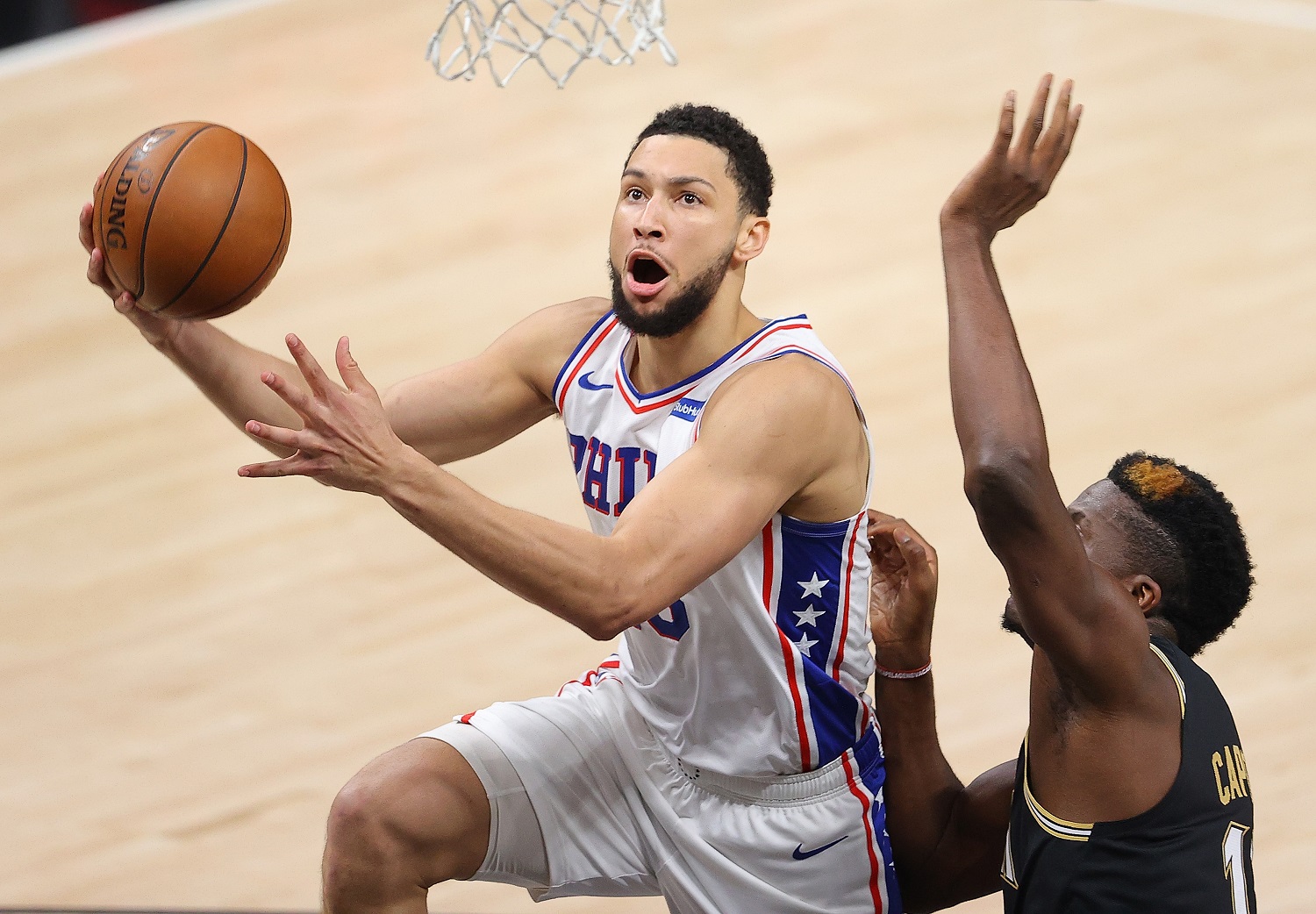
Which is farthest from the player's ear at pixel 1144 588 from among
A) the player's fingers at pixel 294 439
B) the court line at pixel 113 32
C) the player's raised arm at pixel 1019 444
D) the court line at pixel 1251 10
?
the court line at pixel 113 32

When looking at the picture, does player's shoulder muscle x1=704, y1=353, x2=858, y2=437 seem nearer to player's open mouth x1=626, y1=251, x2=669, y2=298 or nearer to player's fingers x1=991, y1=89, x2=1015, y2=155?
player's open mouth x1=626, y1=251, x2=669, y2=298

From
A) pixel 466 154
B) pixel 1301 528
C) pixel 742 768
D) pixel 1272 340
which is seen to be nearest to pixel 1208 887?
pixel 742 768

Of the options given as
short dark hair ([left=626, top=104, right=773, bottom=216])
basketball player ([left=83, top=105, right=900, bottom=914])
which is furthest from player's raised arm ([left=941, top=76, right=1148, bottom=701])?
short dark hair ([left=626, top=104, right=773, bottom=216])

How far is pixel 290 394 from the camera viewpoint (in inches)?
104

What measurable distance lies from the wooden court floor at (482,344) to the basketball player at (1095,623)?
4.57 ft

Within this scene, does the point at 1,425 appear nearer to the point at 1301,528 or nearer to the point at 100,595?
the point at 100,595

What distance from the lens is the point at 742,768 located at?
136 inches

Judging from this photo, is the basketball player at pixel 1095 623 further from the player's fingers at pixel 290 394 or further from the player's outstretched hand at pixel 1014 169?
the player's fingers at pixel 290 394

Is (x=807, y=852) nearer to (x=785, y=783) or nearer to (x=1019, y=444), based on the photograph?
(x=785, y=783)

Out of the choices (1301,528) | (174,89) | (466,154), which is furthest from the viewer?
(174,89)

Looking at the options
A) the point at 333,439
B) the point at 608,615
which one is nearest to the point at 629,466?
the point at 608,615

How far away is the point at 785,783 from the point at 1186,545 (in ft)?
3.03

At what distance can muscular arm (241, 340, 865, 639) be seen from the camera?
106 inches

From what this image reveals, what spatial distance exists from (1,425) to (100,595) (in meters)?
1.45
